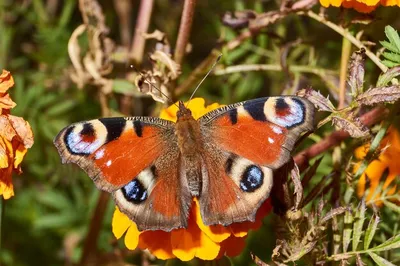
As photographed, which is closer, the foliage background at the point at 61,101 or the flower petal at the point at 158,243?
the flower petal at the point at 158,243

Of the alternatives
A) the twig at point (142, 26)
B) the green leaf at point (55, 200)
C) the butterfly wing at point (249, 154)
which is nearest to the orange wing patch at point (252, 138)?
the butterfly wing at point (249, 154)

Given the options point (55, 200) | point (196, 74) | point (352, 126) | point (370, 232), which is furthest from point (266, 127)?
point (55, 200)

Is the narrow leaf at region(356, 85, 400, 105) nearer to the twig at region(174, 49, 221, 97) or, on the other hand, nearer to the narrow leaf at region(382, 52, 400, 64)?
the narrow leaf at region(382, 52, 400, 64)

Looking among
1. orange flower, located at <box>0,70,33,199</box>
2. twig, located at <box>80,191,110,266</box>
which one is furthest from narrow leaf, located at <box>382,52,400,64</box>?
twig, located at <box>80,191,110,266</box>

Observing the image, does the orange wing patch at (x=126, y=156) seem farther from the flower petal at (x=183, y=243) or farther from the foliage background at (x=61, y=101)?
the foliage background at (x=61, y=101)

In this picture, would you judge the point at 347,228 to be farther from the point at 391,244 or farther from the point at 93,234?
the point at 93,234

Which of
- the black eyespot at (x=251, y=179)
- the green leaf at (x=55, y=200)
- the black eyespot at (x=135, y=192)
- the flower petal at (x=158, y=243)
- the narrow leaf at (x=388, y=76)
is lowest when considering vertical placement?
the green leaf at (x=55, y=200)
